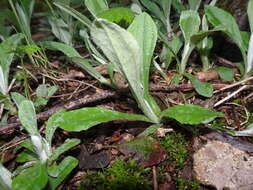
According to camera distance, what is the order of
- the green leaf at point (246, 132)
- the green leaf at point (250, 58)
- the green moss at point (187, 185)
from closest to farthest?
the green moss at point (187, 185) < the green leaf at point (246, 132) < the green leaf at point (250, 58)

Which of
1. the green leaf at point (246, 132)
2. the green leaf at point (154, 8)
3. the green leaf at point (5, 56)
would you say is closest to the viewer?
the green leaf at point (246, 132)

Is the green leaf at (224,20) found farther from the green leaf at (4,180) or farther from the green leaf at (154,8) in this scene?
the green leaf at (4,180)

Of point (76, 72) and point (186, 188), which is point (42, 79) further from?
point (186, 188)

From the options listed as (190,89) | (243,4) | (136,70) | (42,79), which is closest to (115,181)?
(136,70)

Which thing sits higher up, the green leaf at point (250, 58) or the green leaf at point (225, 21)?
the green leaf at point (225, 21)

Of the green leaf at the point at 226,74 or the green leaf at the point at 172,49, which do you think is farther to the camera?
the green leaf at the point at 172,49

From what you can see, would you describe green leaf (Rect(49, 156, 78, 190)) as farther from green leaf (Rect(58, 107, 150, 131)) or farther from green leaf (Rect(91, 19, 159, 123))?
green leaf (Rect(91, 19, 159, 123))

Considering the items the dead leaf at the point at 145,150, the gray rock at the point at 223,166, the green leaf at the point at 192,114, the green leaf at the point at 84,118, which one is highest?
the green leaf at the point at 84,118

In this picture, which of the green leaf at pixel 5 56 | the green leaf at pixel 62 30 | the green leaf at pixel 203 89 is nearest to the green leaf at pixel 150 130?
the green leaf at pixel 203 89
